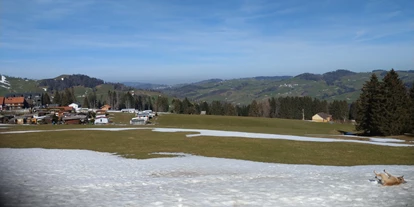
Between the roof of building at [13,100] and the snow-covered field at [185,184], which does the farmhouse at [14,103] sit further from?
the snow-covered field at [185,184]

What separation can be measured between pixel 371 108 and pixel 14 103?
445 ft

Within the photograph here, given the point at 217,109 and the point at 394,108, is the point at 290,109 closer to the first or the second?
the point at 217,109

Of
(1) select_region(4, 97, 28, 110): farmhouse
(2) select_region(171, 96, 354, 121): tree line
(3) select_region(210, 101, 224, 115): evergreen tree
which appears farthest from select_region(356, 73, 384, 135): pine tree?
(1) select_region(4, 97, 28, 110): farmhouse

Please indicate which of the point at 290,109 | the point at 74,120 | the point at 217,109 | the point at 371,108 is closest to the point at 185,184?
the point at 371,108

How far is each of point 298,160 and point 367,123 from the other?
38248mm

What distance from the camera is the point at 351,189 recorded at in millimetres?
14523

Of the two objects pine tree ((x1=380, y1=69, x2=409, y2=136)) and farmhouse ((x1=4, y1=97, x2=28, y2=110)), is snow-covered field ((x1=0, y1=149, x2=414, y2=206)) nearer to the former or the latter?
pine tree ((x1=380, y1=69, x2=409, y2=136))

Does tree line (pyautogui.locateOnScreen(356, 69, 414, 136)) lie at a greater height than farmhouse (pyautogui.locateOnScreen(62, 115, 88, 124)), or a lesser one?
greater

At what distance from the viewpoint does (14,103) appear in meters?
137

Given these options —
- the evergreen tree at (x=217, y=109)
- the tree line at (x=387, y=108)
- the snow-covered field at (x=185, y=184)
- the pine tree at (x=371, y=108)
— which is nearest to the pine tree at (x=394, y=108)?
the tree line at (x=387, y=108)

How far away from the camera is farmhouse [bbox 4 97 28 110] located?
13275cm

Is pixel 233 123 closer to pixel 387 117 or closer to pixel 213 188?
pixel 387 117

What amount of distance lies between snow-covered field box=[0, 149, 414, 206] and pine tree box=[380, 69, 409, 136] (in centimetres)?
3560

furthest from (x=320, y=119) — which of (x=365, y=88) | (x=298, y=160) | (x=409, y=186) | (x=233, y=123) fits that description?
(x=409, y=186)
